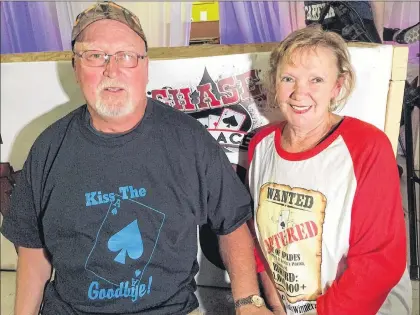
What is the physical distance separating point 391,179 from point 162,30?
1.25m

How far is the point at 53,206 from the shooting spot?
1227 millimetres

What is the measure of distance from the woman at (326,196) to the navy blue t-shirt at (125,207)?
0.56 feet

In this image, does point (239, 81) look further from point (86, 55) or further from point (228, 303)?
point (228, 303)

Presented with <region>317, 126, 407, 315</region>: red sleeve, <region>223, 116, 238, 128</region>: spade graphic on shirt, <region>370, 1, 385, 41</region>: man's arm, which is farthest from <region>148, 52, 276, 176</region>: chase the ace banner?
<region>370, 1, 385, 41</region>: man's arm

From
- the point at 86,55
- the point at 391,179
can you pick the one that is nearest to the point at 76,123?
the point at 86,55

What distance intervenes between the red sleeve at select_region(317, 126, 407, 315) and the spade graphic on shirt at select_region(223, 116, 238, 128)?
486 mm

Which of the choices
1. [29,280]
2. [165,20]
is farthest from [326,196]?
[165,20]

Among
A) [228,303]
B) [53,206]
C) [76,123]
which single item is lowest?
[228,303]

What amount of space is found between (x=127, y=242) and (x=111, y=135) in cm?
31

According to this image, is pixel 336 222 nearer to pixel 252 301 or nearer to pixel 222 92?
pixel 252 301

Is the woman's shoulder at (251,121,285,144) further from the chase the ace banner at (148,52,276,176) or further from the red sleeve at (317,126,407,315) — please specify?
the red sleeve at (317,126,407,315)

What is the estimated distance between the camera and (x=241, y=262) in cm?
127

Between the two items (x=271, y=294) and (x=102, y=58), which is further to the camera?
(x=271, y=294)

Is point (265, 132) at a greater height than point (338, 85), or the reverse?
point (338, 85)
